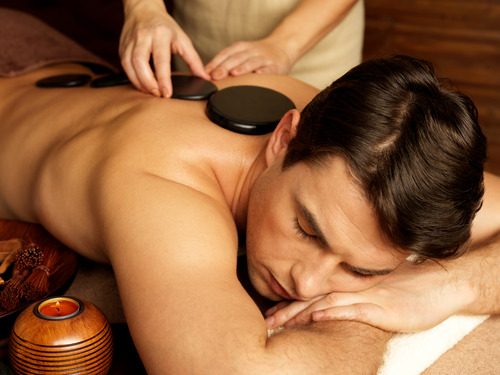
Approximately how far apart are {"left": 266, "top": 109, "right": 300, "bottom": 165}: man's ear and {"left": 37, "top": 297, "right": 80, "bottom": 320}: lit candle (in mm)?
474

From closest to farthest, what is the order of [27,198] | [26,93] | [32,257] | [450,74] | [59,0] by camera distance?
1. [32,257]
2. [27,198]
3. [26,93]
4. [59,0]
5. [450,74]

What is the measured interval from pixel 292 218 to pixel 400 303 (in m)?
0.27

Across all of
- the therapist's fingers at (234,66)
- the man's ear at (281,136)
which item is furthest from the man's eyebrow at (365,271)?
the therapist's fingers at (234,66)

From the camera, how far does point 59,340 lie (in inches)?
43.6

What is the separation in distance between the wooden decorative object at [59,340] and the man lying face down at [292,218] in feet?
0.21

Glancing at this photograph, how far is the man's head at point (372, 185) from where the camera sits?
1.16 metres

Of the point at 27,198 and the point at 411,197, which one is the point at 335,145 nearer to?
the point at 411,197

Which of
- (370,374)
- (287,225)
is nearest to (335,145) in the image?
(287,225)

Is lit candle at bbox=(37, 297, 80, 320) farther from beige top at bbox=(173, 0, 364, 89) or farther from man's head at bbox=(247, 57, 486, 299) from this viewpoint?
beige top at bbox=(173, 0, 364, 89)

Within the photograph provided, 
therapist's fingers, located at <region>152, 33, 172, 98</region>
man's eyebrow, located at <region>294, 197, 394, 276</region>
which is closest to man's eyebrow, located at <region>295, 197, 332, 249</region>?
man's eyebrow, located at <region>294, 197, 394, 276</region>

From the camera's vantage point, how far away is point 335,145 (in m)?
1.23

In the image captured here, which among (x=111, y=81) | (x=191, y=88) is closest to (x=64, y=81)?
(x=111, y=81)

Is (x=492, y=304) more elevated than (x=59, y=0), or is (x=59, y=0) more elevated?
(x=59, y=0)

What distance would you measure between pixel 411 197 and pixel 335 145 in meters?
0.16
